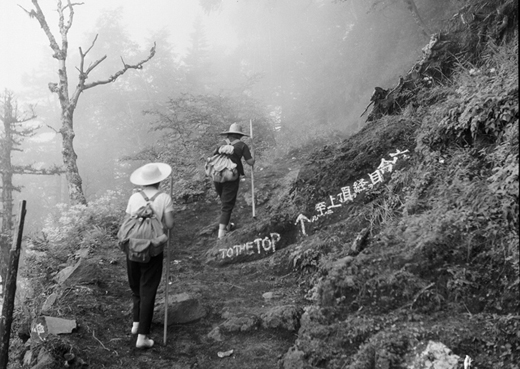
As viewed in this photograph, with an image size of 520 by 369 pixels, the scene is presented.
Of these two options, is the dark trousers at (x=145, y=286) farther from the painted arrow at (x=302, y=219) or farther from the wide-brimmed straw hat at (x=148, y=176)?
the painted arrow at (x=302, y=219)

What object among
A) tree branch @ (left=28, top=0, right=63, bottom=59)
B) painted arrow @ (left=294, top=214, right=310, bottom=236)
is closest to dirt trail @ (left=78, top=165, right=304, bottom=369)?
painted arrow @ (left=294, top=214, right=310, bottom=236)

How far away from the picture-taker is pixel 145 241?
14.7 ft

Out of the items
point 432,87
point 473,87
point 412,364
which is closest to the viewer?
point 412,364

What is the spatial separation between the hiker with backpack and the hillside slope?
43 cm

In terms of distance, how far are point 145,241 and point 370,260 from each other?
8.19 ft

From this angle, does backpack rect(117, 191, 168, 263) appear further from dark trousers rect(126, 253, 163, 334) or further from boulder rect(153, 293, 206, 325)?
boulder rect(153, 293, 206, 325)

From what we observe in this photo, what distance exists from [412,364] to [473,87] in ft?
12.2

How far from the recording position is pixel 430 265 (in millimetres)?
3662

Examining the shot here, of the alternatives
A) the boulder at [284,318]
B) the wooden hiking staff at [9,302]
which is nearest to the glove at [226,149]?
the boulder at [284,318]

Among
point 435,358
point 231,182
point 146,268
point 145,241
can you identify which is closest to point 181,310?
point 146,268

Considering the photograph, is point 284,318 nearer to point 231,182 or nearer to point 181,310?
point 181,310

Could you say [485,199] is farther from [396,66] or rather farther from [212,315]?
[396,66]

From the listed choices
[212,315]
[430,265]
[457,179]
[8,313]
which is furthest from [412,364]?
[8,313]

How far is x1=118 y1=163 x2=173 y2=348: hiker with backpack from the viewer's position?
4539mm
